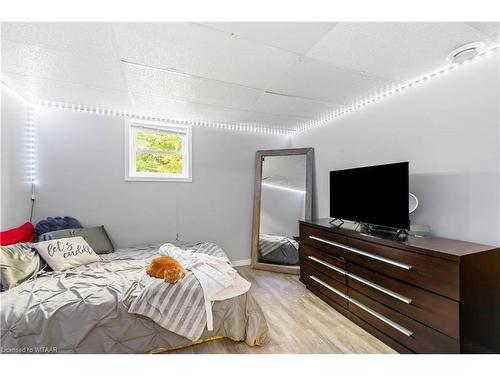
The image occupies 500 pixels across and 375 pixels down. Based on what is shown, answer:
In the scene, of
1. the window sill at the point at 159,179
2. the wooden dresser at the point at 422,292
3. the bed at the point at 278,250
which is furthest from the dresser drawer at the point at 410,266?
the window sill at the point at 159,179

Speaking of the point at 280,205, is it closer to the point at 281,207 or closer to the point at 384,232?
the point at 281,207

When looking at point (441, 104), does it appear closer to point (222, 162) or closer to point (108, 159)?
point (222, 162)

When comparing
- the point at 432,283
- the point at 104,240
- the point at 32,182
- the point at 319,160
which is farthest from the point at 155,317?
the point at 319,160

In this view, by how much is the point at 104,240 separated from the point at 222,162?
1954 mm

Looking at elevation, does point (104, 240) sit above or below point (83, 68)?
below

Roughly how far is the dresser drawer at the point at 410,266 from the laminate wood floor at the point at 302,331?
0.60 m

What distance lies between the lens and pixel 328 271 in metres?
2.43

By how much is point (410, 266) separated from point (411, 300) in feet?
0.78

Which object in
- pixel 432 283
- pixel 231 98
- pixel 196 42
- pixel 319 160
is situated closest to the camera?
pixel 432 283

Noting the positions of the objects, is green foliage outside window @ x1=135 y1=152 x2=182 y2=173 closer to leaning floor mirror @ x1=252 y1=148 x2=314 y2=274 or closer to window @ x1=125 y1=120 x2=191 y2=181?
window @ x1=125 y1=120 x2=191 y2=181

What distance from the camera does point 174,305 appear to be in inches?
65.9

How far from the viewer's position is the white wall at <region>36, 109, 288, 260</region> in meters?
2.79

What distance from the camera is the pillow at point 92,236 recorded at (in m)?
2.40

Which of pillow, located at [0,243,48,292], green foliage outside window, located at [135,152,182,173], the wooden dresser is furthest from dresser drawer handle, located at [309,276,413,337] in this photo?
pillow, located at [0,243,48,292]
